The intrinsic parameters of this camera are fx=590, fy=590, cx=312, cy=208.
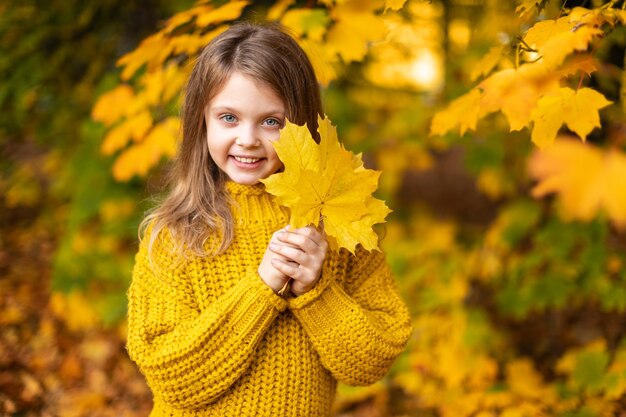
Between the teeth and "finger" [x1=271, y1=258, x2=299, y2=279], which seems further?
the teeth

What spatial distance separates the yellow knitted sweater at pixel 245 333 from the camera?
1.48 m

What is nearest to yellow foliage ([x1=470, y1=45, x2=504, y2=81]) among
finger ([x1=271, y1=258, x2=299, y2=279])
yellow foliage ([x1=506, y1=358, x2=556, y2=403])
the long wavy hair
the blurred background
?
the blurred background

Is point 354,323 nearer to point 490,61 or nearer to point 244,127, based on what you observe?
point 244,127

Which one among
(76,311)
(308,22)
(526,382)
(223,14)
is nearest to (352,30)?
(308,22)

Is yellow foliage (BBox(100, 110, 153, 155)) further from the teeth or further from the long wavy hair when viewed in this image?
the teeth

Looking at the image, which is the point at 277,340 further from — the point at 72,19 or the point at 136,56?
the point at 72,19

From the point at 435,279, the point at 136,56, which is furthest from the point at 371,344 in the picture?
the point at 435,279

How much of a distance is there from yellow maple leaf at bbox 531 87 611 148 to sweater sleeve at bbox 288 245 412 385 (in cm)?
59

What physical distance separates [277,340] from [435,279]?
2.18 m

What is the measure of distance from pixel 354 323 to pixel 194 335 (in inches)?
16.1

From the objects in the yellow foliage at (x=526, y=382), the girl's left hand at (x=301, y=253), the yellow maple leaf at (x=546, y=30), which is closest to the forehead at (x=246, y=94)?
the girl's left hand at (x=301, y=253)

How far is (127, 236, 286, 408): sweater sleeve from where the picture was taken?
57.9 inches

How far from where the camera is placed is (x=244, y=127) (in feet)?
4.95

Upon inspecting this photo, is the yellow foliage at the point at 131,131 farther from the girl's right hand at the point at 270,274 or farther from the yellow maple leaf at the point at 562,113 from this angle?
the yellow maple leaf at the point at 562,113
